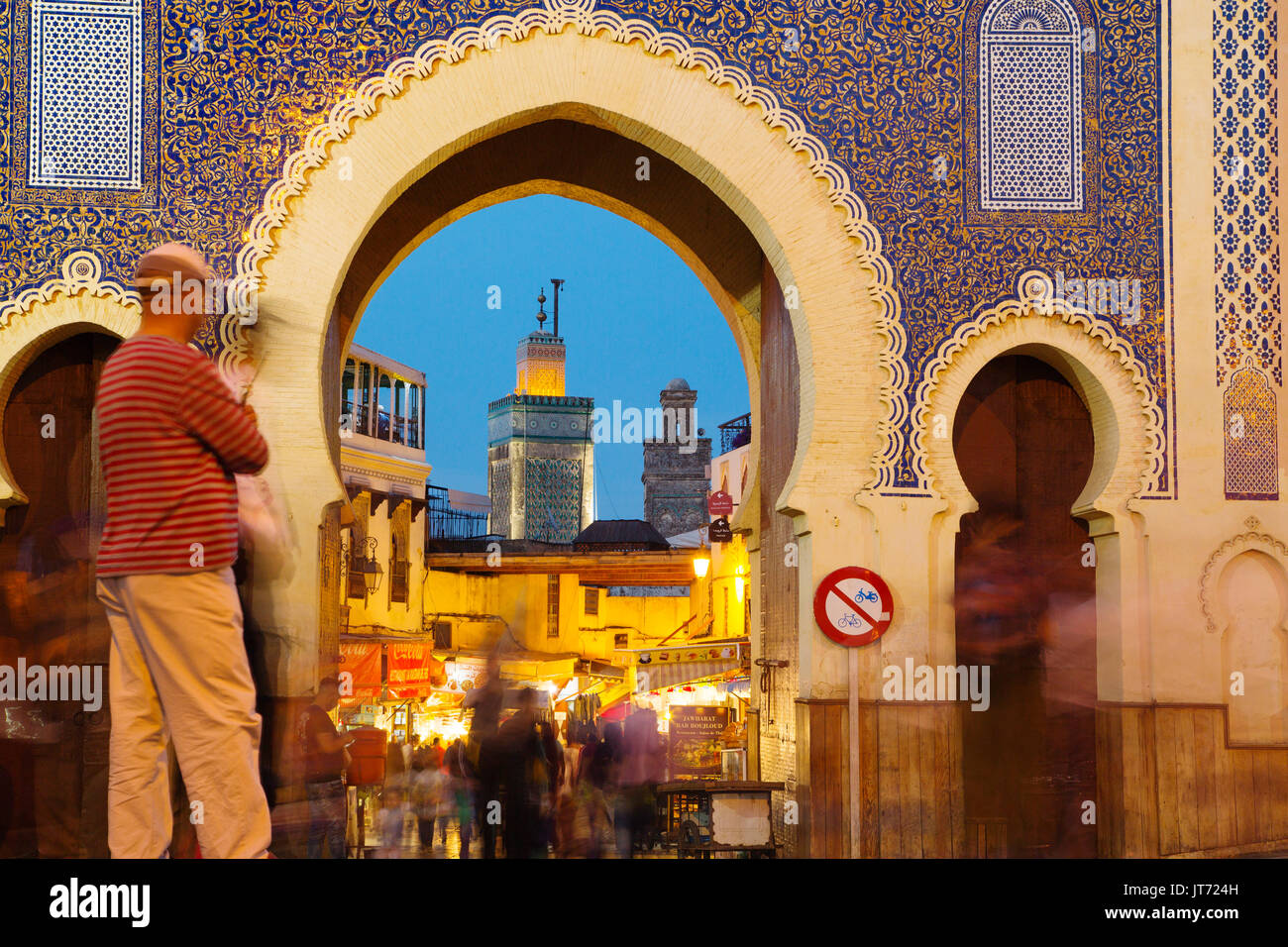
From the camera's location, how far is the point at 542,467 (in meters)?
55.3

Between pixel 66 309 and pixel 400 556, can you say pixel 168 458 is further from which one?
pixel 400 556

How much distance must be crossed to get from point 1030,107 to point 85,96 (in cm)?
673

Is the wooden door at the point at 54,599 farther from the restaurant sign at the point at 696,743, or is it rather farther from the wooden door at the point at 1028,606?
the restaurant sign at the point at 696,743

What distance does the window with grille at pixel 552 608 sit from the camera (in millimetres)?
33031

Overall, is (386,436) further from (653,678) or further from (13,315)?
(13,315)

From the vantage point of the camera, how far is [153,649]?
13.1 feet

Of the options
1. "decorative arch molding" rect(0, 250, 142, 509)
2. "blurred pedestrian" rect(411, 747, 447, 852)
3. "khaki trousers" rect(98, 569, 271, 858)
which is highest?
"decorative arch molding" rect(0, 250, 142, 509)

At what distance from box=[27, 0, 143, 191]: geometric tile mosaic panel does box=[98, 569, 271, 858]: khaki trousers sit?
563 cm

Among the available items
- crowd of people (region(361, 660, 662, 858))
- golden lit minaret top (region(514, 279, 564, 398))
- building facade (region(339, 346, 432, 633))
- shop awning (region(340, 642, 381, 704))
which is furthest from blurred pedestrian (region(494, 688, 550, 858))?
golden lit minaret top (region(514, 279, 564, 398))

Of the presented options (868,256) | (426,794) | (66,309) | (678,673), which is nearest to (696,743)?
(426,794)

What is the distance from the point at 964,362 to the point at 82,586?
6531mm

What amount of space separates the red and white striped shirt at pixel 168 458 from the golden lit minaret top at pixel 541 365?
5706 centimetres

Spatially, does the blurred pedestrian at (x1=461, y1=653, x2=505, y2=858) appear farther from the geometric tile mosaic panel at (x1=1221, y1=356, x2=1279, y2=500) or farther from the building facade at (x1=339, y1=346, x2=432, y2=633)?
the building facade at (x1=339, y1=346, x2=432, y2=633)

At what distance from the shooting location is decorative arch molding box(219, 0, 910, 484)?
889 centimetres
